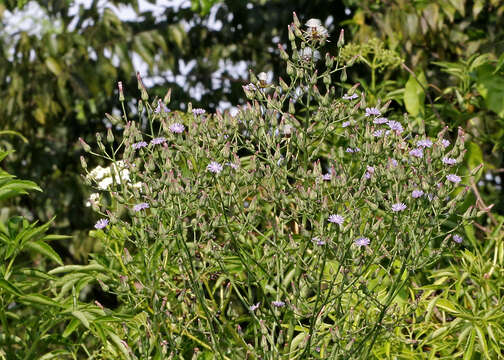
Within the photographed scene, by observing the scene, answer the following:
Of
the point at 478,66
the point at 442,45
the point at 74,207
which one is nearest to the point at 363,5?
the point at 442,45

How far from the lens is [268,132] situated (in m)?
1.54

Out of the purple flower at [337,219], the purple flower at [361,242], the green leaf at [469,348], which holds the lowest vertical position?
the green leaf at [469,348]

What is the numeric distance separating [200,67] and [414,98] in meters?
1.43

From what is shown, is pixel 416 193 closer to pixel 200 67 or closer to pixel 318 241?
pixel 318 241

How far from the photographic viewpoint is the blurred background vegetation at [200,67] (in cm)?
272

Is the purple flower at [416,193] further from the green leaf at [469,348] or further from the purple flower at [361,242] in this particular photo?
the green leaf at [469,348]

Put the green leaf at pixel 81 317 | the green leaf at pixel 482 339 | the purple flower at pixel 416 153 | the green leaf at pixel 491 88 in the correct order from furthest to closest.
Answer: the green leaf at pixel 491 88, the green leaf at pixel 482 339, the green leaf at pixel 81 317, the purple flower at pixel 416 153

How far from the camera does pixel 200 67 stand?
3574 mm

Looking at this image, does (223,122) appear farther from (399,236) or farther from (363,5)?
(363,5)

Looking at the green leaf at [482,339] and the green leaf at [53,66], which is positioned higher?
the green leaf at [53,66]

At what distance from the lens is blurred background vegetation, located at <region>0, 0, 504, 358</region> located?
2.72m

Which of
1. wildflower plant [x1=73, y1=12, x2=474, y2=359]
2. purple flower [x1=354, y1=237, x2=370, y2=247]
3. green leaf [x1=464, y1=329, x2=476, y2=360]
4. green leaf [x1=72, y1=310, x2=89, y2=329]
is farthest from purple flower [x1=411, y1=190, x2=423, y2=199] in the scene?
green leaf [x1=72, y1=310, x2=89, y2=329]

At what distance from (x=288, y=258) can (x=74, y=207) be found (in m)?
2.16

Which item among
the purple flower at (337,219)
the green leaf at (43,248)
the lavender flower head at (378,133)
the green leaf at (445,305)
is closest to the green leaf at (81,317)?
the green leaf at (43,248)
